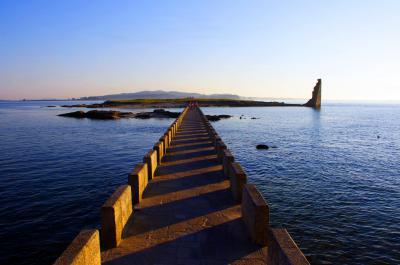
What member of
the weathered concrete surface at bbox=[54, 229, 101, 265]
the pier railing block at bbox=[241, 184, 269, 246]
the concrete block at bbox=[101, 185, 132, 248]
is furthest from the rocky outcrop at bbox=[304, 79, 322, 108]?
the weathered concrete surface at bbox=[54, 229, 101, 265]

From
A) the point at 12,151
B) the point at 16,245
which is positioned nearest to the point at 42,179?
the point at 16,245

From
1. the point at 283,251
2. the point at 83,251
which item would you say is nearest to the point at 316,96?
the point at 283,251

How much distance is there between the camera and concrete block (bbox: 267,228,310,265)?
5.08 metres

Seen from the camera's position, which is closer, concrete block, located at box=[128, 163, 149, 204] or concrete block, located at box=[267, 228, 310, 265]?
concrete block, located at box=[267, 228, 310, 265]

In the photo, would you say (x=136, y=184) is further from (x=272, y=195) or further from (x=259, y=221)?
(x=272, y=195)

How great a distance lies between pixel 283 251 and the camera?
533cm

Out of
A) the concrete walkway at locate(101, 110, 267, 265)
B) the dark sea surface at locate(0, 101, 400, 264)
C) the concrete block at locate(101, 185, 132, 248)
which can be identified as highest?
the concrete block at locate(101, 185, 132, 248)

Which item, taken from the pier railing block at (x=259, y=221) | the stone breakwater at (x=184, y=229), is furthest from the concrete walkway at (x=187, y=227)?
the pier railing block at (x=259, y=221)

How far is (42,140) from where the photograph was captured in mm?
39281

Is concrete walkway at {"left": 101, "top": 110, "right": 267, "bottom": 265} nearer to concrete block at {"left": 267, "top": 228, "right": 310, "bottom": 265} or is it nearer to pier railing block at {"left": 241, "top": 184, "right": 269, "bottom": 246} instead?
pier railing block at {"left": 241, "top": 184, "right": 269, "bottom": 246}

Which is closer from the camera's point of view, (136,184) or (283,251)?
(283,251)

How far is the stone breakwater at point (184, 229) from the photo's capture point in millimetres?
6000

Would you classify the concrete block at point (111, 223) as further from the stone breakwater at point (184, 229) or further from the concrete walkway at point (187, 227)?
the concrete walkway at point (187, 227)

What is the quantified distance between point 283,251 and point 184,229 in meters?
3.60
